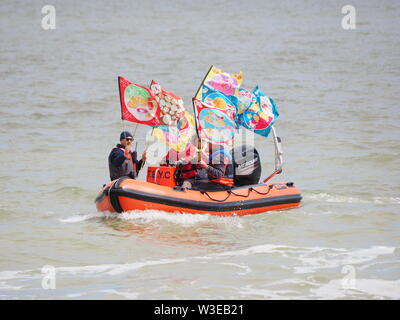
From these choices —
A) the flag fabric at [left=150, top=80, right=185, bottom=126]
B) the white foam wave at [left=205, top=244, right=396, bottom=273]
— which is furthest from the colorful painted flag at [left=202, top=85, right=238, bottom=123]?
the white foam wave at [left=205, top=244, right=396, bottom=273]

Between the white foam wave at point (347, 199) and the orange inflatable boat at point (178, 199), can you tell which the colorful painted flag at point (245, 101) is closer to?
the orange inflatable boat at point (178, 199)

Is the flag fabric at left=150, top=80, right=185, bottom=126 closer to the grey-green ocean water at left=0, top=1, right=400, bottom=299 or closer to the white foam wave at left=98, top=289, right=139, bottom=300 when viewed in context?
the grey-green ocean water at left=0, top=1, right=400, bottom=299

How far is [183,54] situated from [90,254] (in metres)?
21.3

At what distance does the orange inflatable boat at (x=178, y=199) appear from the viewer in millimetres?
10477

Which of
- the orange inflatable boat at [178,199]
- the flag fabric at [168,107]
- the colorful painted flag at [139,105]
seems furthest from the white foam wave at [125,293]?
the flag fabric at [168,107]

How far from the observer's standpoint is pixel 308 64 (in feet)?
90.7

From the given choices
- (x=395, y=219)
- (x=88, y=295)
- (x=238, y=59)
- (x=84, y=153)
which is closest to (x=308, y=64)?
(x=238, y=59)

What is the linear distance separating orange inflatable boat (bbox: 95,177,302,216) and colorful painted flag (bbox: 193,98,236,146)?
2.63 ft

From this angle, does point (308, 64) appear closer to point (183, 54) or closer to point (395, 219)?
point (183, 54)

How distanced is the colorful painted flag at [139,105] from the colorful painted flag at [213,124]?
683 mm

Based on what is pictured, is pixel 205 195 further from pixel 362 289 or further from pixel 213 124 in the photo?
pixel 362 289
